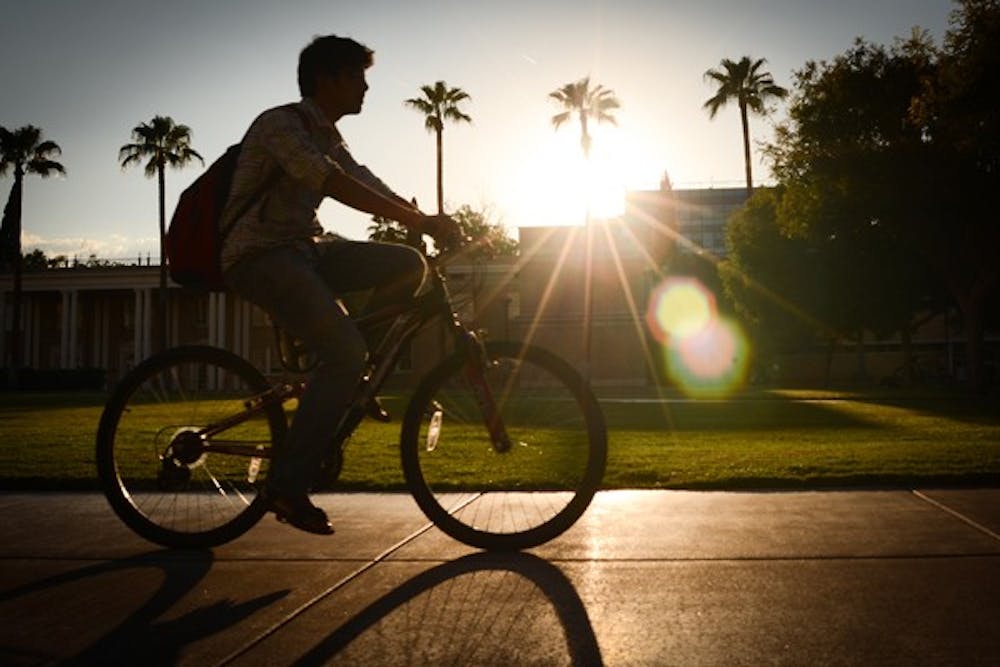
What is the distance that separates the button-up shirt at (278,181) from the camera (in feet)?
11.0

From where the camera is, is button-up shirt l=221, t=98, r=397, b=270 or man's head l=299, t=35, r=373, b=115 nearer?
button-up shirt l=221, t=98, r=397, b=270

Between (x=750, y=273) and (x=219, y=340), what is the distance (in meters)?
34.5

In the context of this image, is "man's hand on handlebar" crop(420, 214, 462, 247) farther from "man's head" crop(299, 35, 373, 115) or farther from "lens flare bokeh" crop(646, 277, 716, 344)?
"lens flare bokeh" crop(646, 277, 716, 344)

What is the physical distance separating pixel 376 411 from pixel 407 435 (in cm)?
17

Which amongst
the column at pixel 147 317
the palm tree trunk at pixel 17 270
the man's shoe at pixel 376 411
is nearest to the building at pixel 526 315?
the column at pixel 147 317

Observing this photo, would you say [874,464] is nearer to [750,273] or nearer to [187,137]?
[750,273]

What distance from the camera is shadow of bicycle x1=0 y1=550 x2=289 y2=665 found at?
2348mm

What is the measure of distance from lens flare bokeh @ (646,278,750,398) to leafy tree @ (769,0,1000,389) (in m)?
28.8

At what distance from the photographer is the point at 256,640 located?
8.00 ft

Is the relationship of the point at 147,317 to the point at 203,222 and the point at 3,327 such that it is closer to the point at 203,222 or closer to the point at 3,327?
the point at 3,327

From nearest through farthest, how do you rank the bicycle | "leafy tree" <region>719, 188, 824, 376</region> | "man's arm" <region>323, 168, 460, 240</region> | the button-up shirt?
the button-up shirt < "man's arm" <region>323, 168, 460, 240</region> < the bicycle < "leafy tree" <region>719, 188, 824, 376</region>

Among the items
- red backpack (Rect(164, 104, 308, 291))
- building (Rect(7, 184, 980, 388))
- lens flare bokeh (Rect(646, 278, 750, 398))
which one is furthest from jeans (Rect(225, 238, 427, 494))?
lens flare bokeh (Rect(646, 278, 750, 398))


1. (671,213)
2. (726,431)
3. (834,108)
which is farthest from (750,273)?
(671,213)

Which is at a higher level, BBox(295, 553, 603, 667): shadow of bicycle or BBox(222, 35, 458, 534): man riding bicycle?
BBox(222, 35, 458, 534): man riding bicycle
